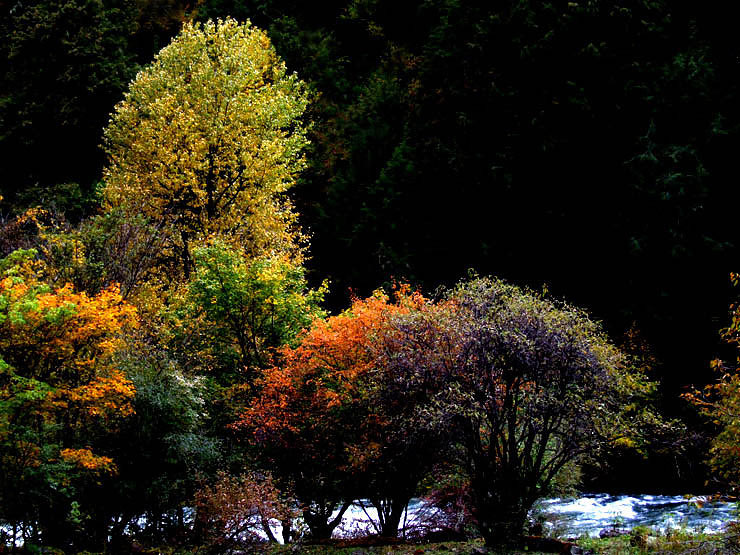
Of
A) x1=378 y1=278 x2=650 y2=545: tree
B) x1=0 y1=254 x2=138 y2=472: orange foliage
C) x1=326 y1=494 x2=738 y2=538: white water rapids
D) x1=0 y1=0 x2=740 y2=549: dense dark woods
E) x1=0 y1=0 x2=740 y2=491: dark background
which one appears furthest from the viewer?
x1=0 y1=0 x2=740 y2=491: dark background

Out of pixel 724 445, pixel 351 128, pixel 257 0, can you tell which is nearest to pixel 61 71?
pixel 257 0

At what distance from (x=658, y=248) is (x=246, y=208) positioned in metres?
13.8

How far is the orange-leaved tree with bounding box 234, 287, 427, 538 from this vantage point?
14.0m

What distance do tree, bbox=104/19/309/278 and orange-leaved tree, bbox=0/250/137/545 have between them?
9.83 meters

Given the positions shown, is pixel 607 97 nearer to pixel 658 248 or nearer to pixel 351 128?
pixel 658 248

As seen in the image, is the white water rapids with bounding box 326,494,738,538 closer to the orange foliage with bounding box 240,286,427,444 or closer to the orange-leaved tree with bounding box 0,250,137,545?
the orange foliage with bounding box 240,286,427,444

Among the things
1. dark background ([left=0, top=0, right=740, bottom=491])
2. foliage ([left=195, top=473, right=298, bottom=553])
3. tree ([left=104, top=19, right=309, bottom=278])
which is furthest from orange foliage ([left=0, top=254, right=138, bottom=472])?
dark background ([left=0, top=0, right=740, bottom=491])

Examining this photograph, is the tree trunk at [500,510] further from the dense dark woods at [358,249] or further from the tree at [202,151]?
the tree at [202,151]

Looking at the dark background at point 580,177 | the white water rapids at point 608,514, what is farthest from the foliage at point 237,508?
the dark background at point 580,177

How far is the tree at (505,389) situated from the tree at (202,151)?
40.4ft

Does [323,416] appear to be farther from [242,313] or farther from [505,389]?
[242,313]

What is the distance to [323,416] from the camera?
46.5 feet

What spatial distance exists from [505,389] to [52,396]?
25.7ft

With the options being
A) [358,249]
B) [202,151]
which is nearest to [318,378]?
[202,151]
